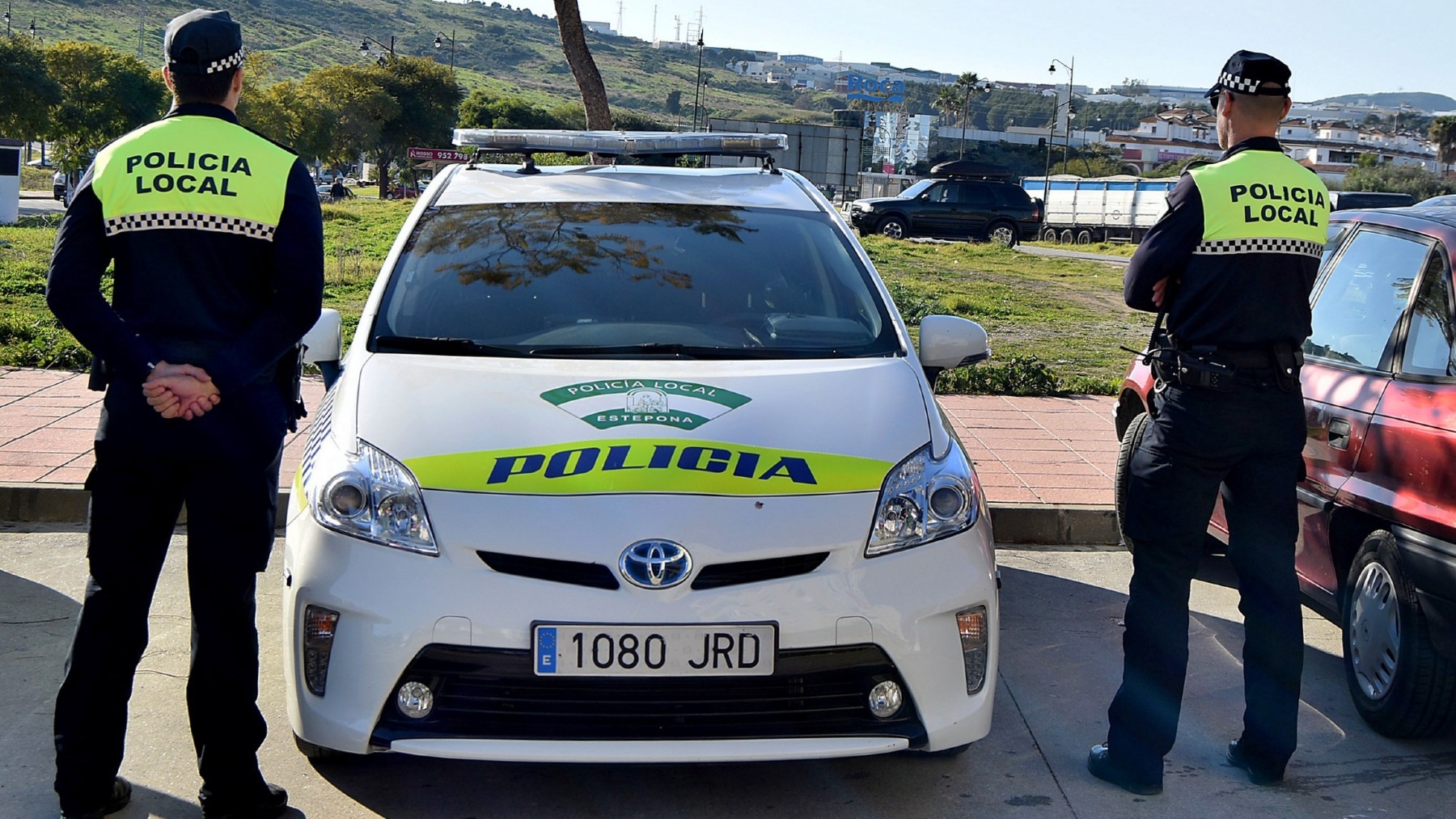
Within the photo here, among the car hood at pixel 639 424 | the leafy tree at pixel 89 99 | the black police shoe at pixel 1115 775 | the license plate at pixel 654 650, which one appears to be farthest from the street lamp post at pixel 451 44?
the license plate at pixel 654 650

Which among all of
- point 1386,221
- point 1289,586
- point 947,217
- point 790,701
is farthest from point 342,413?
point 947,217

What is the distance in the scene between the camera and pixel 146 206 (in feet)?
9.77

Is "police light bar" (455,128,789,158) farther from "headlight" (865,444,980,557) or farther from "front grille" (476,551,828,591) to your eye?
"front grille" (476,551,828,591)

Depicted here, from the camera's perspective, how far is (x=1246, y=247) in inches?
139

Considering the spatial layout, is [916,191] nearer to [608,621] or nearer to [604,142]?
[604,142]

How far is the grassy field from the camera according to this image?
29.9ft

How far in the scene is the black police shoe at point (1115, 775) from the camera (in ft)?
11.8

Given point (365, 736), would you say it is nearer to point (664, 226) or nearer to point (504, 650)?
point (504, 650)

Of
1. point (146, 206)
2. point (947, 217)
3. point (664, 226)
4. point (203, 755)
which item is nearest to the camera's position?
point (146, 206)

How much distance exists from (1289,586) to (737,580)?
5.19 ft

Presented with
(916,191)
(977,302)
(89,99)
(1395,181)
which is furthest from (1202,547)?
(1395,181)

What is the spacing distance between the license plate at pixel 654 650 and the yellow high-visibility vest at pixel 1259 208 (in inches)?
62.7

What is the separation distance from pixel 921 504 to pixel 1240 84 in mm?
1442

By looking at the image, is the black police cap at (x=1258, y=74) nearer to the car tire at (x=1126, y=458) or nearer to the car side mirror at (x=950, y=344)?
the car side mirror at (x=950, y=344)
